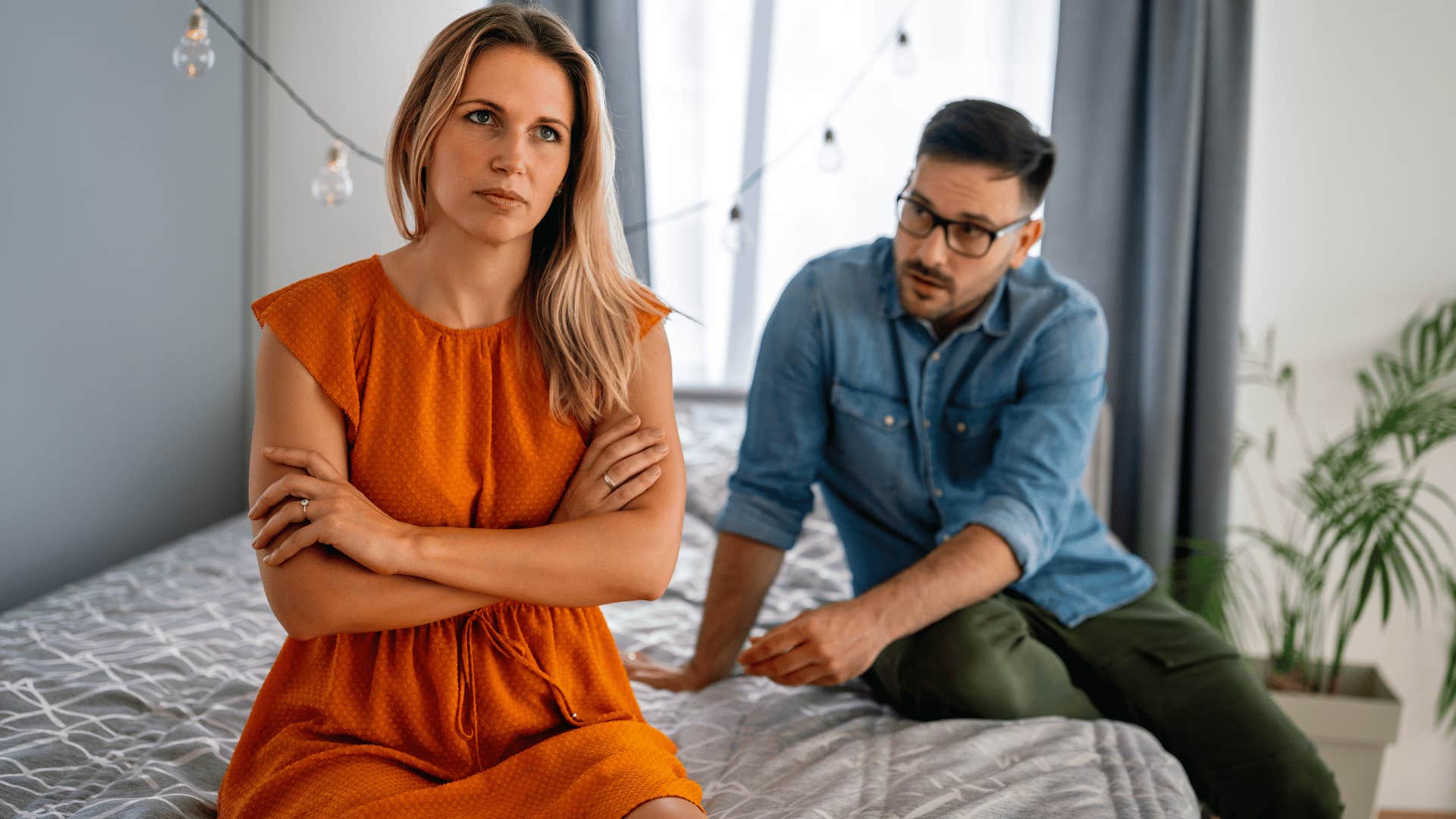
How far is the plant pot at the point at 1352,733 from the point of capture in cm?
231

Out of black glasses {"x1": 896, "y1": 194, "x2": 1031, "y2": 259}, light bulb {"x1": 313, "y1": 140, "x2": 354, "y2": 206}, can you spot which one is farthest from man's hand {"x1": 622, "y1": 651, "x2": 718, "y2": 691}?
light bulb {"x1": 313, "y1": 140, "x2": 354, "y2": 206}

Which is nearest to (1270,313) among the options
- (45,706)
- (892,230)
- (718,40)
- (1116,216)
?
(1116,216)

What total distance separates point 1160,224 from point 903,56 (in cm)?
75

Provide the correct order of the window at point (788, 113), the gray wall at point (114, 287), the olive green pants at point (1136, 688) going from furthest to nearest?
the window at point (788, 113) < the gray wall at point (114, 287) < the olive green pants at point (1136, 688)

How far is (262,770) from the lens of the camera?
3.34ft

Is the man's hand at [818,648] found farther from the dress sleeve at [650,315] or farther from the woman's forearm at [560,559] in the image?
the dress sleeve at [650,315]

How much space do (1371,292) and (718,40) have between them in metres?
1.76

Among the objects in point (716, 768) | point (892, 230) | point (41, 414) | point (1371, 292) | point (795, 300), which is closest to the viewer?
point (716, 768)

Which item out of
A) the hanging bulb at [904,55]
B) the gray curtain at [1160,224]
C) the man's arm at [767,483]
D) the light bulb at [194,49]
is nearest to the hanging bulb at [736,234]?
the hanging bulb at [904,55]

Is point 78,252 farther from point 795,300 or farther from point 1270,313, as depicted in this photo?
point 1270,313

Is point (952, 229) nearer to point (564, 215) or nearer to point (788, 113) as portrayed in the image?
point (564, 215)

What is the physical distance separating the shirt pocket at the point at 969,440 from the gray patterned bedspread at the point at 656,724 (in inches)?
14.8

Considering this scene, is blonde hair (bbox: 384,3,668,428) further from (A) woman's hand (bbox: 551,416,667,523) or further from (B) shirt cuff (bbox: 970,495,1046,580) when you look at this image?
(B) shirt cuff (bbox: 970,495,1046,580)

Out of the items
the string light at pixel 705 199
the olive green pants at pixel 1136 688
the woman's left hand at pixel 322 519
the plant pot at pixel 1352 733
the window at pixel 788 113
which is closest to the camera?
the woman's left hand at pixel 322 519
